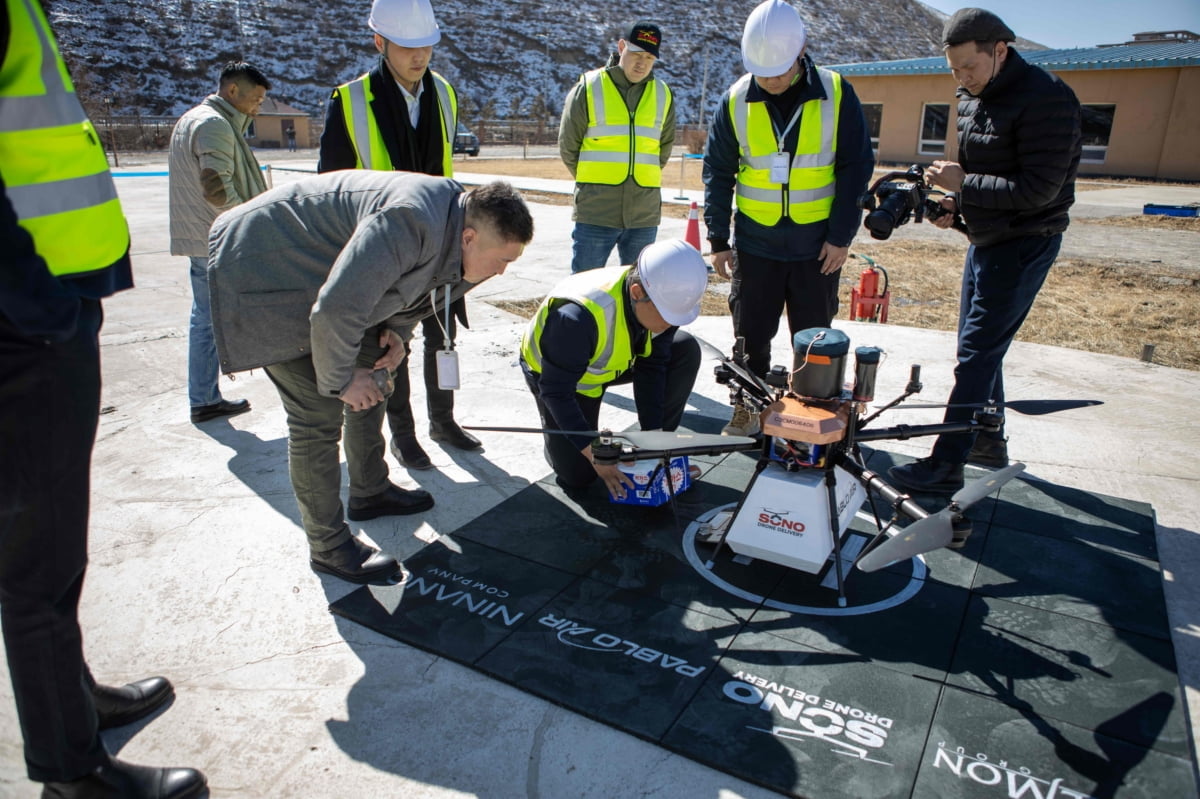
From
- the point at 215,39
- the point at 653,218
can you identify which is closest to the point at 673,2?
the point at 215,39

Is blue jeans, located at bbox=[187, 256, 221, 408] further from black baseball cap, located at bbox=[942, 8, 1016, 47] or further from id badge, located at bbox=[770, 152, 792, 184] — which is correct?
black baseball cap, located at bbox=[942, 8, 1016, 47]

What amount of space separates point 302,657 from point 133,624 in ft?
2.15

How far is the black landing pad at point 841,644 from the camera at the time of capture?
2.06 metres

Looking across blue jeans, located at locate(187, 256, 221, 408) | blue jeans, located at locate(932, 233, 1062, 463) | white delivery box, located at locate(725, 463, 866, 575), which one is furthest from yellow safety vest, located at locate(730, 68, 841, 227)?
blue jeans, located at locate(187, 256, 221, 408)

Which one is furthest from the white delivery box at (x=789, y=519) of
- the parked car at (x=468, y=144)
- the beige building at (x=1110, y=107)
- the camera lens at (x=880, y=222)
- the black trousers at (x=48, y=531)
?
the parked car at (x=468, y=144)

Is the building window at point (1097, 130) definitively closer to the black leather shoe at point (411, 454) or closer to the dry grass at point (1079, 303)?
the dry grass at point (1079, 303)

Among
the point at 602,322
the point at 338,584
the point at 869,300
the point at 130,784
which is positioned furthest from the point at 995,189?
the point at 130,784

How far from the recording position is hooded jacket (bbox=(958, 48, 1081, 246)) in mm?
3141

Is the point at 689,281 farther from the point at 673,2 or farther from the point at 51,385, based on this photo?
the point at 673,2

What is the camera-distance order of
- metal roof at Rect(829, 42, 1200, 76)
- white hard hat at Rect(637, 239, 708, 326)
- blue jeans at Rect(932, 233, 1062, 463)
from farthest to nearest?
metal roof at Rect(829, 42, 1200, 76) → blue jeans at Rect(932, 233, 1062, 463) → white hard hat at Rect(637, 239, 708, 326)

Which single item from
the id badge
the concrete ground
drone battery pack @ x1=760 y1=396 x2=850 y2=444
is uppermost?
the id badge

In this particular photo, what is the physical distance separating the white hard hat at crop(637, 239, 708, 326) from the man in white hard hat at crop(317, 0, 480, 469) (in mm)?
911

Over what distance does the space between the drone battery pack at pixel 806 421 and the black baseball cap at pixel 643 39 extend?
2734mm

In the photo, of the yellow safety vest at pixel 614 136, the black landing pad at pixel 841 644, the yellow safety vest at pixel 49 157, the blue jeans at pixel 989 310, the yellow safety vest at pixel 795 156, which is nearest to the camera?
the yellow safety vest at pixel 49 157
